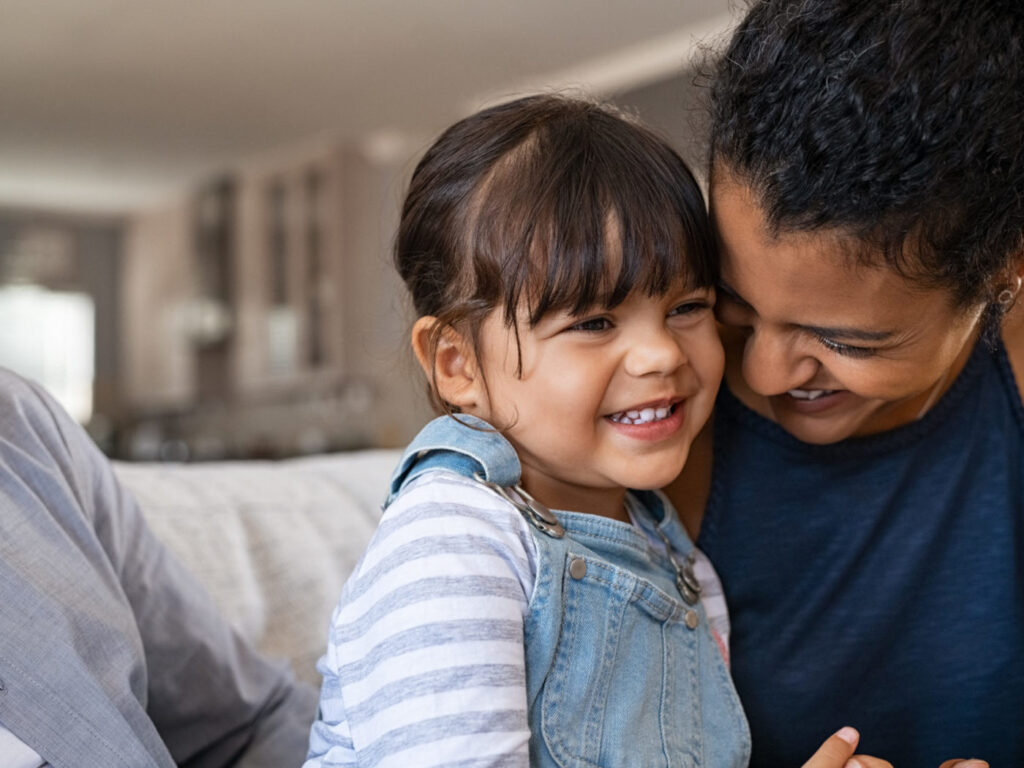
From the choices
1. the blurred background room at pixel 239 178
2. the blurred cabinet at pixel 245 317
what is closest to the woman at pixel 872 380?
the blurred background room at pixel 239 178

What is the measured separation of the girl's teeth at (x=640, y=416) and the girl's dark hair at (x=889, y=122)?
19cm

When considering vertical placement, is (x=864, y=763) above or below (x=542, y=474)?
below

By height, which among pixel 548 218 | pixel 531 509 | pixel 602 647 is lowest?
pixel 602 647

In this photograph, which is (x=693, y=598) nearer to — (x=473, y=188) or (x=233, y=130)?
(x=473, y=188)

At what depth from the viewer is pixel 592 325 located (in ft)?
3.08

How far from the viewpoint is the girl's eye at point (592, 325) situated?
931 mm

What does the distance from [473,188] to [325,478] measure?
78 centimetres

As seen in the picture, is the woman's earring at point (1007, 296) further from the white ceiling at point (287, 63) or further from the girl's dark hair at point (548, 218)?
the white ceiling at point (287, 63)

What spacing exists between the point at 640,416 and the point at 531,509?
0.13 m

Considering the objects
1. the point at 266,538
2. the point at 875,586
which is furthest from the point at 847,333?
the point at 266,538

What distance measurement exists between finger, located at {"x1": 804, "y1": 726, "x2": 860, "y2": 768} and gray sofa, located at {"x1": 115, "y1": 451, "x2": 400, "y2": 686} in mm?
702

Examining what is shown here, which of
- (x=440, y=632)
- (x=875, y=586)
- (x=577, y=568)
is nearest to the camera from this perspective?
(x=440, y=632)

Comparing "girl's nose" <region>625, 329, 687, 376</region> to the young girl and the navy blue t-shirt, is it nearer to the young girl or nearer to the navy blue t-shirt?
the young girl

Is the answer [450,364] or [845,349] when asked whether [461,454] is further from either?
[845,349]
